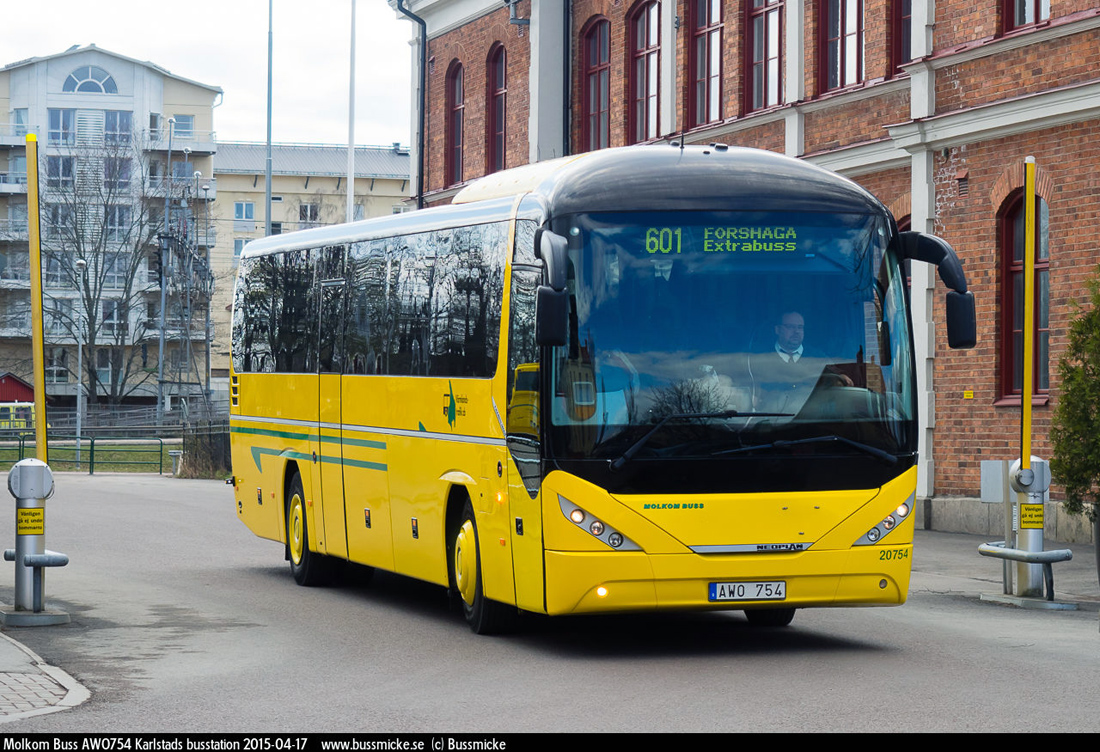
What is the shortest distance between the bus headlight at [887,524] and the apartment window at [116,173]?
83.1m

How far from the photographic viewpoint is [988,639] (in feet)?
A: 40.9

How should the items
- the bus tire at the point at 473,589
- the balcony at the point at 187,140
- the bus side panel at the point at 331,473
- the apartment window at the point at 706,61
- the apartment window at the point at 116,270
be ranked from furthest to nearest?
the balcony at the point at 187,140 → the apartment window at the point at 116,270 → the apartment window at the point at 706,61 → the bus side panel at the point at 331,473 → the bus tire at the point at 473,589

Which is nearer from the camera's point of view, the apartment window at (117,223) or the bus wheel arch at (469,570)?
the bus wheel arch at (469,570)

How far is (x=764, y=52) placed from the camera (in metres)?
29.3

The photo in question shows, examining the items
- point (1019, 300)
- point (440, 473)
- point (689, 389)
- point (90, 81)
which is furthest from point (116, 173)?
point (689, 389)

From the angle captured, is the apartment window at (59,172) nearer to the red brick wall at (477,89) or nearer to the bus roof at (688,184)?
the red brick wall at (477,89)

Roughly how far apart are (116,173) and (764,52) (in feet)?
218

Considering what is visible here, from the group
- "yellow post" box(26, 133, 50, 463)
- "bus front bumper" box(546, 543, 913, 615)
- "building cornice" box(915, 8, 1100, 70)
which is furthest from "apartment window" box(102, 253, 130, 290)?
"bus front bumper" box(546, 543, 913, 615)

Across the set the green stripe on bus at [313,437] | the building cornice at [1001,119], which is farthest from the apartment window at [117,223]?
the green stripe on bus at [313,437]

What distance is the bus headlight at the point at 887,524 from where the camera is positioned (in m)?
11.6

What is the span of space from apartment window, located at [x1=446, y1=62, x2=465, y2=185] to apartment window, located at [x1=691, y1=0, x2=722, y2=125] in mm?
9537

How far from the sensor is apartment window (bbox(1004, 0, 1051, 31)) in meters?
22.1

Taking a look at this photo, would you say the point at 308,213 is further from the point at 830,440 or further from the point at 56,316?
the point at 830,440

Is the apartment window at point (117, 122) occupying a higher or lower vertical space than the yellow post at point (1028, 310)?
higher
